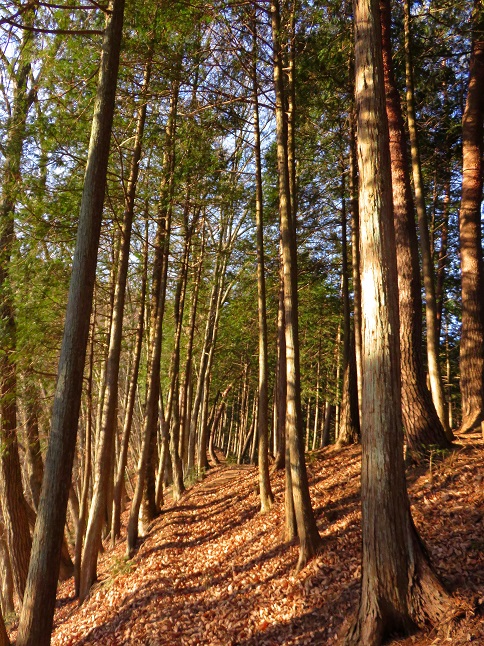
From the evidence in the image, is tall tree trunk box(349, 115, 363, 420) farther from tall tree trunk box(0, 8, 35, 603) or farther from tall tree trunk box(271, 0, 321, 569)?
tall tree trunk box(0, 8, 35, 603)

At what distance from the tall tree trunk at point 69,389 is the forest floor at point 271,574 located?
2.44m

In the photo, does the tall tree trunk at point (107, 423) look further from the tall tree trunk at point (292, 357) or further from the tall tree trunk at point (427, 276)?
the tall tree trunk at point (427, 276)

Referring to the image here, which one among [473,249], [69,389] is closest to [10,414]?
[69,389]

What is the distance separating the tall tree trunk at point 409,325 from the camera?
26.1 ft

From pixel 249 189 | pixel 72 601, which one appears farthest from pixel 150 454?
pixel 249 189

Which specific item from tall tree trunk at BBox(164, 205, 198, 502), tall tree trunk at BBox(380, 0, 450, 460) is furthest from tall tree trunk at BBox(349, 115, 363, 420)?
tall tree trunk at BBox(164, 205, 198, 502)

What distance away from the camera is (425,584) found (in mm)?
4402

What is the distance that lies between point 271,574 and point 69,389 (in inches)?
171

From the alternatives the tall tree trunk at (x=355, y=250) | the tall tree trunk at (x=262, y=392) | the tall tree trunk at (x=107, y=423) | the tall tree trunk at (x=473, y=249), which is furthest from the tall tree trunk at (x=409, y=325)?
the tall tree trunk at (x=107, y=423)

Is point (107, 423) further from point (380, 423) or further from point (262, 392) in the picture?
point (380, 423)

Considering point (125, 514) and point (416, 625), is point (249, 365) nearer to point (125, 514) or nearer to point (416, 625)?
point (125, 514)

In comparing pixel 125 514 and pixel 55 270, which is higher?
pixel 55 270

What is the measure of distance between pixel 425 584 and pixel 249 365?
21.5 m

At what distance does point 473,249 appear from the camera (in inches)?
390
